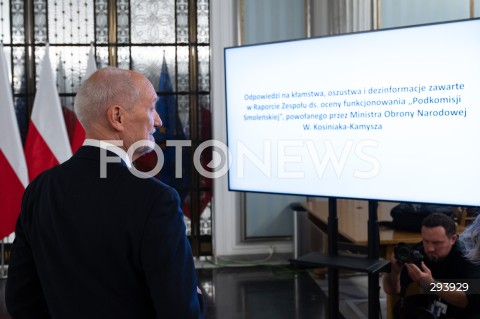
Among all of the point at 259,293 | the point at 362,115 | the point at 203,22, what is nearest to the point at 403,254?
the point at 362,115

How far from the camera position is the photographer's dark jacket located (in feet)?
8.41

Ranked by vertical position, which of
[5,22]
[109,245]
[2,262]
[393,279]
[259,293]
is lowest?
[259,293]

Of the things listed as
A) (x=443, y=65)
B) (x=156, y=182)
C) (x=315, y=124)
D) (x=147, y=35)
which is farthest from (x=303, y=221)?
(x=156, y=182)

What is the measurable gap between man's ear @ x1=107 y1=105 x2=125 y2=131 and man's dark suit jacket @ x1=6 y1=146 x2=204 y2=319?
7 cm

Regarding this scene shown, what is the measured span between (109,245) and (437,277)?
1856mm

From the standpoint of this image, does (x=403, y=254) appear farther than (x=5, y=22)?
No

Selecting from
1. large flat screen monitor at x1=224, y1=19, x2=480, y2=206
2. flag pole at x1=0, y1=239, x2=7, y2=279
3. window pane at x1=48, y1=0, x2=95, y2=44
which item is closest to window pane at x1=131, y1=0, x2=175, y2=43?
window pane at x1=48, y1=0, x2=95, y2=44

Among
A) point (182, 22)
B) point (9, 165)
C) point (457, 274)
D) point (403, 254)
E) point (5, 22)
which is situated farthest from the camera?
point (182, 22)

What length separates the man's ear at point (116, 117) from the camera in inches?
58.3

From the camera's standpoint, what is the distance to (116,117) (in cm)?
149

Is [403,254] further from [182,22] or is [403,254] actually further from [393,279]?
[182,22]

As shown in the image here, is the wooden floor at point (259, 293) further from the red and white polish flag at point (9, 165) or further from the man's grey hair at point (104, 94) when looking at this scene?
the man's grey hair at point (104, 94)

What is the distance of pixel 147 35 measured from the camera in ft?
17.8

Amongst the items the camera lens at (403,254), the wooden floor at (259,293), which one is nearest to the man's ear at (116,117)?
the camera lens at (403,254)
